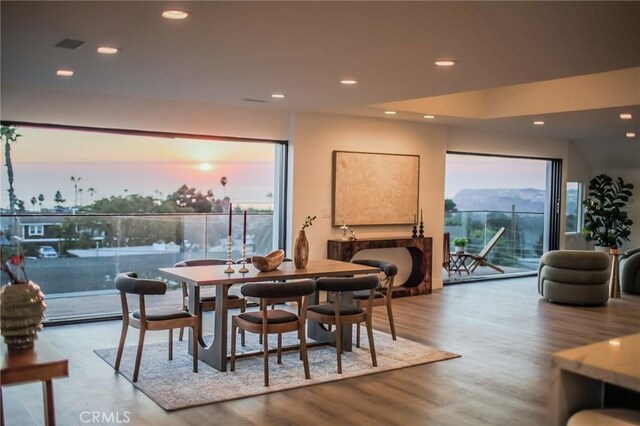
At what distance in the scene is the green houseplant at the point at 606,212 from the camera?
12.0 meters

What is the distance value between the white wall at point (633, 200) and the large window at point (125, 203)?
7.75 meters

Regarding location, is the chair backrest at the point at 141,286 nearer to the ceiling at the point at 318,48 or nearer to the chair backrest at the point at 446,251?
the ceiling at the point at 318,48

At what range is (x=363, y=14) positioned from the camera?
3.51 m

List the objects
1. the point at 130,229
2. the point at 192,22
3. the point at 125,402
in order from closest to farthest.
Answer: the point at 192,22 → the point at 125,402 → the point at 130,229

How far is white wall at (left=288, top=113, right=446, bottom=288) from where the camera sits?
26.7 ft

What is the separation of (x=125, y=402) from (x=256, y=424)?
0.99 m

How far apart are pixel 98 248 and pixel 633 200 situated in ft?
34.0

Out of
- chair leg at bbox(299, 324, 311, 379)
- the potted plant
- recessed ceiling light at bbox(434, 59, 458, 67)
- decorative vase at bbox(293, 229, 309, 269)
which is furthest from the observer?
the potted plant

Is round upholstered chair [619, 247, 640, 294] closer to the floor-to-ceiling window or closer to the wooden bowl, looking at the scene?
the floor-to-ceiling window

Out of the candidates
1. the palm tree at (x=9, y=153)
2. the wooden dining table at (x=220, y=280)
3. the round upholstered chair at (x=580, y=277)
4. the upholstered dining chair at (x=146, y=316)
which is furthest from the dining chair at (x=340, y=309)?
the round upholstered chair at (x=580, y=277)

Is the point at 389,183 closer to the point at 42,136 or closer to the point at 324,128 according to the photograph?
the point at 324,128

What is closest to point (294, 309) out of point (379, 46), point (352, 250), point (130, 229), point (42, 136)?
point (352, 250)

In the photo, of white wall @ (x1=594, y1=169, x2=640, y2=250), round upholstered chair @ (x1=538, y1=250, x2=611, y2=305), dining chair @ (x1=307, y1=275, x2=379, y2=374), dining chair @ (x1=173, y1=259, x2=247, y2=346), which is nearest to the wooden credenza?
round upholstered chair @ (x1=538, y1=250, x2=611, y2=305)

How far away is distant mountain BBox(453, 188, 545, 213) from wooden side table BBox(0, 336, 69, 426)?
9.71 meters
